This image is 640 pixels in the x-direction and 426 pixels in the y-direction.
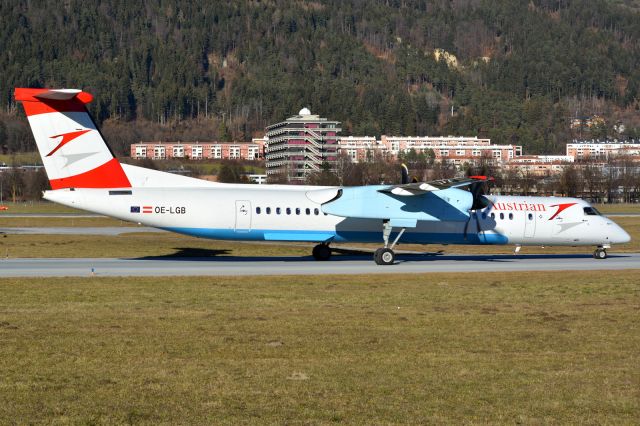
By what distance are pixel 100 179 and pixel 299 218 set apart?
797 cm

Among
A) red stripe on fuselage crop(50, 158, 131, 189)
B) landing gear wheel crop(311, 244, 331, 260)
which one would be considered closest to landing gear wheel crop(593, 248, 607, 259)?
landing gear wheel crop(311, 244, 331, 260)

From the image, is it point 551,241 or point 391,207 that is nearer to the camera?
point 391,207

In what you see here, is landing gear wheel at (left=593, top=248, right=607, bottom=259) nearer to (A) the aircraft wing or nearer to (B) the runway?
(B) the runway

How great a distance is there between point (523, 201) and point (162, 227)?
615 inches

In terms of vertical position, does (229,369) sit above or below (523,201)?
below

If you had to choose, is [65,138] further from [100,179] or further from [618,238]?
[618,238]

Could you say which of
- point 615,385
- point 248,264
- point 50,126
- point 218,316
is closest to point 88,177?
point 50,126

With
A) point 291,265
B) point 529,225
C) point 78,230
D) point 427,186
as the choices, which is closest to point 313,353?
point 427,186

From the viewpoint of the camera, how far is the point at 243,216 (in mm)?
35031

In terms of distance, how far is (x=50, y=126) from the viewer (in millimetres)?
32312

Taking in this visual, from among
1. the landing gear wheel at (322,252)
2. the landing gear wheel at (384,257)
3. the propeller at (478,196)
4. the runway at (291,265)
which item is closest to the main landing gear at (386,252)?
the landing gear wheel at (384,257)

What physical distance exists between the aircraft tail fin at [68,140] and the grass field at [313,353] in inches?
217

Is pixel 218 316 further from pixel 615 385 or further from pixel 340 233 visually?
pixel 340 233

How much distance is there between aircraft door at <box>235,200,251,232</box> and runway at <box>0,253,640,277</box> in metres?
1.50
